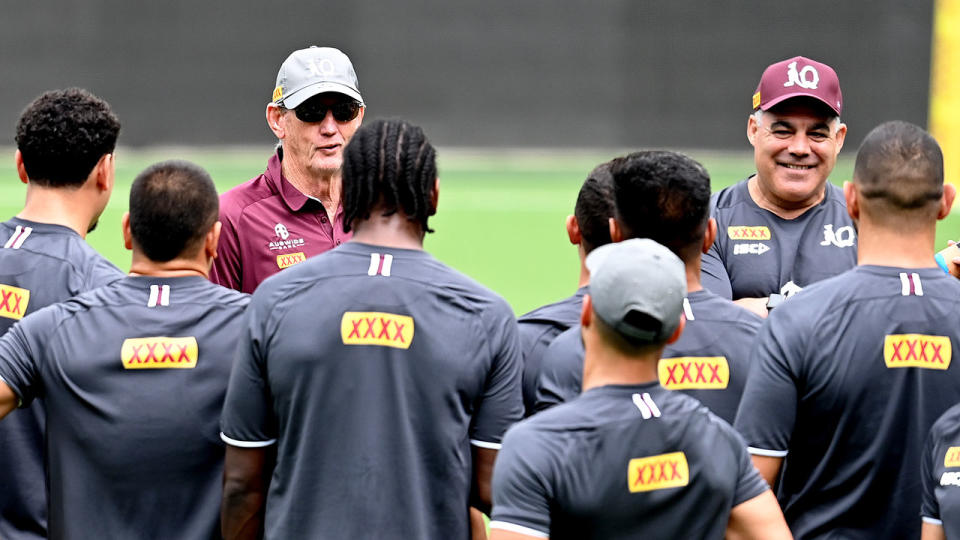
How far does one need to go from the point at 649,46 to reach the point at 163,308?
1395 cm

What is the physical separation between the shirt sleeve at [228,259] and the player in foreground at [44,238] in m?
0.64

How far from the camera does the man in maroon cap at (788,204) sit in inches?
200

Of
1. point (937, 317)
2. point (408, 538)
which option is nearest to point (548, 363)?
point (408, 538)

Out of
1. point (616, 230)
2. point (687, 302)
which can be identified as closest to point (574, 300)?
point (616, 230)

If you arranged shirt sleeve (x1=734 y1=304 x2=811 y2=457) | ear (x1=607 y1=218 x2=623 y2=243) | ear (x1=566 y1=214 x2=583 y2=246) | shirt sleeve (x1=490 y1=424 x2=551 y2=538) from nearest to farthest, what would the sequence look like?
shirt sleeve (x1=490 y1=424 x2=551 y2=538)
shirt sleeve (x1=734 y1=304 x2=811 y2=457)
ear (x1=607 y1=218 x2=623 y2=243)
ear (x1=566 y1=214 x2=583 y2=246)

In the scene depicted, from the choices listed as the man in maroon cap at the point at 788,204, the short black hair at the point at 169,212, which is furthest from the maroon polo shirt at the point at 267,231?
the man in maroon cap at the point at 788,204

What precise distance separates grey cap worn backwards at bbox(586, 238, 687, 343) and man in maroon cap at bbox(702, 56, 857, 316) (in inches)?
→ 78.3

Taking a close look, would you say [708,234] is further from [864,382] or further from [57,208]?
[57,208]

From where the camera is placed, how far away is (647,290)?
2.99 m

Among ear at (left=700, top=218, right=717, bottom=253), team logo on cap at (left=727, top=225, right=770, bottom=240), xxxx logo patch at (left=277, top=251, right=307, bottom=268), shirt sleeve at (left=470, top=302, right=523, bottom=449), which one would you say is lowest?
shirt sleeve at (left=470, top=302, right=523, bottom=449)

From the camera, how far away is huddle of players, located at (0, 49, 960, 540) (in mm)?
3006

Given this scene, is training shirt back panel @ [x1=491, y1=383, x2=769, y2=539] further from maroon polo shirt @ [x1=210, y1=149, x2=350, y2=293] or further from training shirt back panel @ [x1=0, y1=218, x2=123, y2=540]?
maroon polo shirt @ [x1=210, y1=149, x2=350, y2=293]

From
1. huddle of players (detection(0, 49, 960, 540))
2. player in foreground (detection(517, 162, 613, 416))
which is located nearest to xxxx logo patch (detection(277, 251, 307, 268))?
huddle of players (detection(0, 49, 960, 540))

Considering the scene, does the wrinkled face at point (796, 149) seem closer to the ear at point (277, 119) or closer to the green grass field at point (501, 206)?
the ear at point (277, 119)
